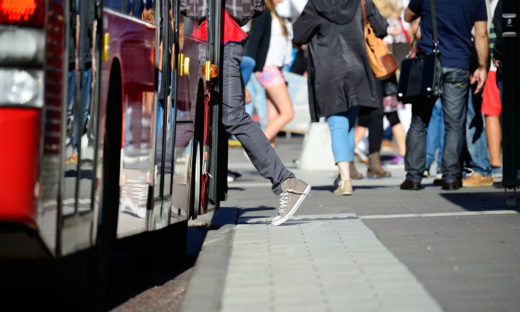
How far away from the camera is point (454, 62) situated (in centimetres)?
1137

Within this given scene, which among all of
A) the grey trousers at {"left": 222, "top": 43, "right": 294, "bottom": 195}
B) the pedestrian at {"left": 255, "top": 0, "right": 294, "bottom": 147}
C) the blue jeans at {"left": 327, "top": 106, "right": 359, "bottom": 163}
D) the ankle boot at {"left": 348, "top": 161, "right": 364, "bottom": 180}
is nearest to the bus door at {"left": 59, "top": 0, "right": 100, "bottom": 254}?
the grey trousers at {"left": 222, "top": 43, "right": 294, "bottom": 195}

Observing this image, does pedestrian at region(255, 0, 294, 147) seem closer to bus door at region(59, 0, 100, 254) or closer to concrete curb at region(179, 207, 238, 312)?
concrete curb at region(179, 207, 238, 312)

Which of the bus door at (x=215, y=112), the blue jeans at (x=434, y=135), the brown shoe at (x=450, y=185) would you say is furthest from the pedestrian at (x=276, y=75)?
the bus door at (x=215, y=112)

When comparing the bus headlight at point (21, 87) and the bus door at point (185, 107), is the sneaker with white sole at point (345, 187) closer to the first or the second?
the bus door at point (185, 107)

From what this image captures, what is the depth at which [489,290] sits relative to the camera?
5227 mm

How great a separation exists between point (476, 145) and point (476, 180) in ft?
1.43

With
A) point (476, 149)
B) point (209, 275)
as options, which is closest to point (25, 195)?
point (209, 275)

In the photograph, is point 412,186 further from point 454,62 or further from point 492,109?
point 492,109

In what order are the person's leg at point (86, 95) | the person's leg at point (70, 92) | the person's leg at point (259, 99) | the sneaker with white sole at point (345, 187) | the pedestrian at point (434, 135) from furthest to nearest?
the person's leg at point (259, 99) < the pedestrian at point (434, 135) < the sneaker with white sole at point (345, 187) < the person's leg at point (86, 95) < the person's leg at point (70, 92)

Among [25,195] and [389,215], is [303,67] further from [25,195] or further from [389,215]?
[25,195]

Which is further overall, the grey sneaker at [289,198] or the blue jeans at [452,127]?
the blue jeans at [452,127]

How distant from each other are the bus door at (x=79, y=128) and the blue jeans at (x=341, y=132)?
621 centimetres

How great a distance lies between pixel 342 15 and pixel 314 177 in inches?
122

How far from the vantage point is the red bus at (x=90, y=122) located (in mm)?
4148
